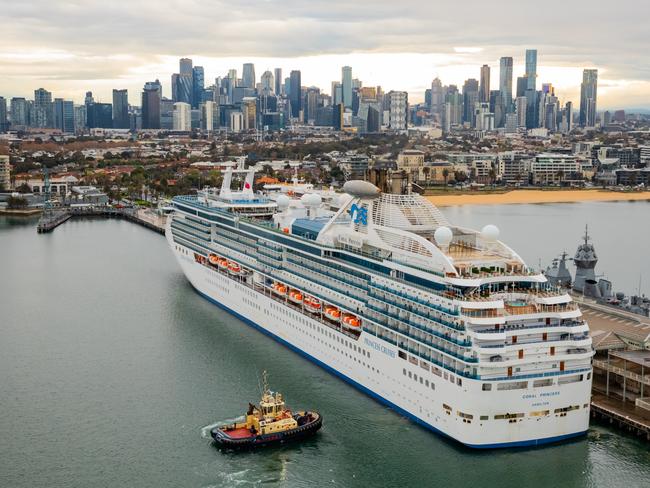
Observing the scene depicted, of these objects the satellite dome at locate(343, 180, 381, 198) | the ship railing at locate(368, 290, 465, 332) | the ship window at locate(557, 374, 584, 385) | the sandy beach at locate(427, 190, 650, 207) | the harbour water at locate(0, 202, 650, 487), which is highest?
the satellite dome at locate(343, 180, 381, 198)

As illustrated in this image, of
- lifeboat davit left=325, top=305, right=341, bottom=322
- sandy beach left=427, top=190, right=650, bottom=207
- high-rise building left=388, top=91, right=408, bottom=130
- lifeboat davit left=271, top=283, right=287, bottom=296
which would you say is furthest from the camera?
high-rise building left=388, top=91, right=408, bottom=130

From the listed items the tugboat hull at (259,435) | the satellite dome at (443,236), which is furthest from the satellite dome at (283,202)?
the tugboat hull at (259,435)

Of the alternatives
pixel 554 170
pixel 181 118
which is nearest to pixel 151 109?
pixel 181 118

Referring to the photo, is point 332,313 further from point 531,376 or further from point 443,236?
point 531,376

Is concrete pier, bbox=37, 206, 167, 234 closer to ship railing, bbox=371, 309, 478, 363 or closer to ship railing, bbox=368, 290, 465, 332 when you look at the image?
ship railing, bbox=368, 290, 465, 332

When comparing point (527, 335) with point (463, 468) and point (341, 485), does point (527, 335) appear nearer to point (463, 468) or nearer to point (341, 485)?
point (463, 468)

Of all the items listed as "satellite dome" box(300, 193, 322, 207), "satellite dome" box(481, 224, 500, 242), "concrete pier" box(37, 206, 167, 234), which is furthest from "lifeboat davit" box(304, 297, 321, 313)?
"concrete pier" box(37, 206, 167, 234)

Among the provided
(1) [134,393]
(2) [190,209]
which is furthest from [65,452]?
(2) [190,209]
